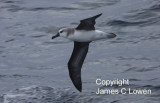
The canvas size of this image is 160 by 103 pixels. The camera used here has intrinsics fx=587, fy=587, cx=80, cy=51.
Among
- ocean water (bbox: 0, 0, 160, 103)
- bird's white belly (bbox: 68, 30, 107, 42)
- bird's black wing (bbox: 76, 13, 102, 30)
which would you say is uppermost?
bird's black wing (bbox: 76, 13, 102, 30)

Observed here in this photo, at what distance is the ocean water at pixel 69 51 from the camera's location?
16.5m

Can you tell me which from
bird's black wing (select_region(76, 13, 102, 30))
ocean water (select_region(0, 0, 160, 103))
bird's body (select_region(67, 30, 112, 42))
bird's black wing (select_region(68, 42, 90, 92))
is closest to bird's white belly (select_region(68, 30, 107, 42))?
bird's body (select_region(67, 30, 112, 42))

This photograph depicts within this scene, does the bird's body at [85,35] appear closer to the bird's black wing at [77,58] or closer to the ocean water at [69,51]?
the bird's black wing at [77,58]

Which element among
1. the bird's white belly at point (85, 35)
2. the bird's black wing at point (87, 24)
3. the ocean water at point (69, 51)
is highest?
the bird's black wing at point (87, 24)

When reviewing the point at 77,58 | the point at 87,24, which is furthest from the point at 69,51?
the point at 87,24

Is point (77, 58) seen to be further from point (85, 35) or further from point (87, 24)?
point (87, 24)

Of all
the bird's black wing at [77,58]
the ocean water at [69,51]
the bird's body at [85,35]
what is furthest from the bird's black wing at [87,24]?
the ocean water at [69,51]

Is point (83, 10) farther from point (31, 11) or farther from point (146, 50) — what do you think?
point (146, 50)

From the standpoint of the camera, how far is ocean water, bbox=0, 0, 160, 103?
1652cm

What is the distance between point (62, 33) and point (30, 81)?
3.69m

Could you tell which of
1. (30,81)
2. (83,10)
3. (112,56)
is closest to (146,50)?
(112,56)

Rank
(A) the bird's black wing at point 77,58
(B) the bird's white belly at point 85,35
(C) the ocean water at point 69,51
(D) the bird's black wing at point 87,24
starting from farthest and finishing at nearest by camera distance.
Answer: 1. (C) the ocean water at point 69,51
2. (A) the bird's black wing at point 77,58
3. (B) the bird's white belly at point 85,35
4. (D) the bird's black wing at point 87,24

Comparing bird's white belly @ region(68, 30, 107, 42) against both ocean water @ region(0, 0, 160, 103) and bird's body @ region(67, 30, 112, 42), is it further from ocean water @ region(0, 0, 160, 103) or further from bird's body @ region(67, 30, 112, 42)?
ocean water @ region(0, 0, 160, 103)

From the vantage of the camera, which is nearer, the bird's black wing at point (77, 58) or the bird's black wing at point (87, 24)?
the bird's black wing at point (87, 24)
